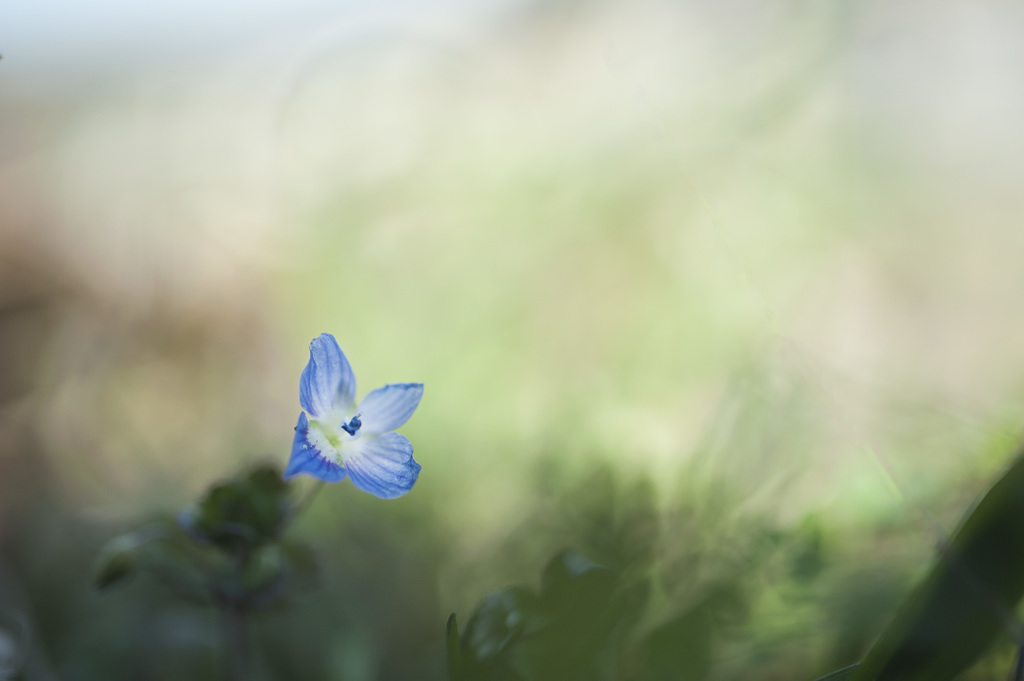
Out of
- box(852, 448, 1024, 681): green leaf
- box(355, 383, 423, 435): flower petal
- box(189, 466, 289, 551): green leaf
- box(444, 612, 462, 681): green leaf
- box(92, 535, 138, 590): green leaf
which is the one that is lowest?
box(852, 448, 1024, 681): green leaf

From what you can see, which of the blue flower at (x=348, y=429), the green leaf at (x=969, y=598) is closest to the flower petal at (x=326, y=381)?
the blue flower at (x=348, y=429)

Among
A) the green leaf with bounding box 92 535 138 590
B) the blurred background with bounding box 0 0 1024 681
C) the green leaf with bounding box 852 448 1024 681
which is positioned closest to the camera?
the green leaf with bounding box 852 448 1024 681

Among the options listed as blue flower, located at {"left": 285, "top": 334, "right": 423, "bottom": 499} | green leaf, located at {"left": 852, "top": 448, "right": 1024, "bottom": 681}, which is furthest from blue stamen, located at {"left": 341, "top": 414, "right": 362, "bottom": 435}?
green leaf, located at {"left": 852, "top": 448, "right": 1024, "bottom": 681}

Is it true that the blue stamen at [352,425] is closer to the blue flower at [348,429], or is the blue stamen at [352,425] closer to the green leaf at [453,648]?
the blue flower at [348,429]

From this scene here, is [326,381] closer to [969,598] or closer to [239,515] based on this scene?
[239,515]

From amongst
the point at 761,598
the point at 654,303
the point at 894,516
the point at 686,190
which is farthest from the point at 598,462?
the point at 686,190

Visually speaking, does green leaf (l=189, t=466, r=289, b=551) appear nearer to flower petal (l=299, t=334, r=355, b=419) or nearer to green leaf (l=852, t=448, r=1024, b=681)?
flower petal (l=299, t=334, r=355, b=419)

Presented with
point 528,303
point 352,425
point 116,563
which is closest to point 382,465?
point 352,425
